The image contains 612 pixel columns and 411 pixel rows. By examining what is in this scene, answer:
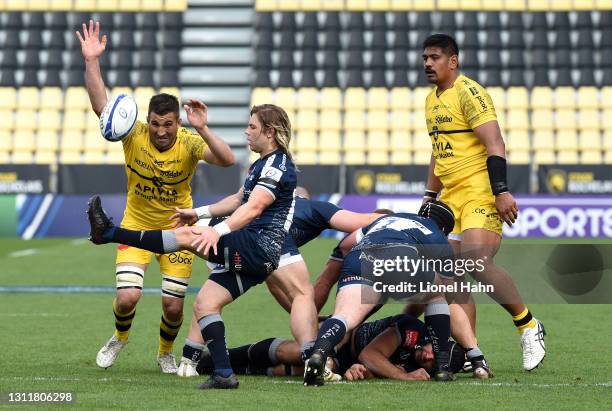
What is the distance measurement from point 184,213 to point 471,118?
2.14 metres

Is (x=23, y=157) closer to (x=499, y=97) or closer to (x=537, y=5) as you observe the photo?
(x=499, y=97)

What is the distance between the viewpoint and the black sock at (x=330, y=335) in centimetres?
653

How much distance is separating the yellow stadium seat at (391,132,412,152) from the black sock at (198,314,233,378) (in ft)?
64.2

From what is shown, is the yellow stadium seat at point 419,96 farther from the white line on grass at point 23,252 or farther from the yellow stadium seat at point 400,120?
the white line on grass at point 23,252

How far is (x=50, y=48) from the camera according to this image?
27750mm

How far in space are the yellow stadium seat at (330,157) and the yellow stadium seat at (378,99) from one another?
1582 millimetres

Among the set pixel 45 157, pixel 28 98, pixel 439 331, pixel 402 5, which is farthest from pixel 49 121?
pixel 439 331

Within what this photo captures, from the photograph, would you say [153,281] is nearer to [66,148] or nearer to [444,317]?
[444,317]

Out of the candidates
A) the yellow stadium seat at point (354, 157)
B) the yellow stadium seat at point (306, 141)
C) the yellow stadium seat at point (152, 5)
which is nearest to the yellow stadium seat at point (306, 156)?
the yellow stadium seat at point (306, 141)

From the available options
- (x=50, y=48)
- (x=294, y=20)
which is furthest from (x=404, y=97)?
(x=50, y=48)

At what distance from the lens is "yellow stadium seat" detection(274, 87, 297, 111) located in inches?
1049

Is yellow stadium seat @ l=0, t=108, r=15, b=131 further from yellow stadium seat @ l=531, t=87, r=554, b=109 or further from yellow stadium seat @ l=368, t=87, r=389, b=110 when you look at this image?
yellow stadium seat @ l=531, t=87, r=554, b=109

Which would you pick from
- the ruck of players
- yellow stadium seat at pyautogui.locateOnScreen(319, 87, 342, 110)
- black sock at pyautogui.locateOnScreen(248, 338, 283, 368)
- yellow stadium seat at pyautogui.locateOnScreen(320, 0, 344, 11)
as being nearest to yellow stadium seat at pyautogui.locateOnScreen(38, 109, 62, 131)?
yellow stadium seat at pyautogui.locateOnScreen(319, 87, 342, 110)

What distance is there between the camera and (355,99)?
1053 inches
